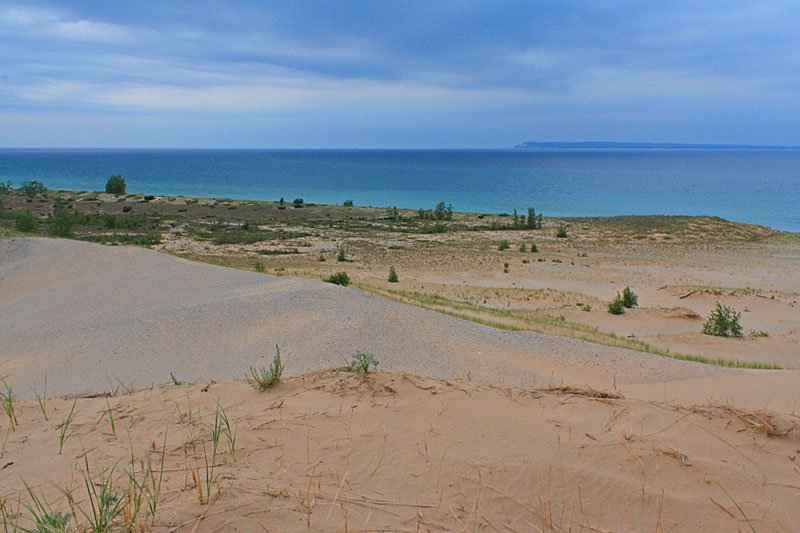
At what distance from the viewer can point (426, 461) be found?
3.60 metres

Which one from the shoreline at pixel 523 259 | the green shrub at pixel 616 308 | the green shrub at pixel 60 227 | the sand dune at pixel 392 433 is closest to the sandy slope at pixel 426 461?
the sand dune at pixel 392 433

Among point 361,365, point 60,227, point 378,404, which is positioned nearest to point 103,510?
point 378,404

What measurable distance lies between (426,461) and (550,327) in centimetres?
776

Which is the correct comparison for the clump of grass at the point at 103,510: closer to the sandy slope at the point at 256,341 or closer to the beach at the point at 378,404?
the beach at the point at 378,404

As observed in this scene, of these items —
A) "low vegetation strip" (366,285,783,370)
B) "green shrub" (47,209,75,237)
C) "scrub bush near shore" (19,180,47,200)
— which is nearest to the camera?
Answer: "low vegetation strip" (366,285,783,370)

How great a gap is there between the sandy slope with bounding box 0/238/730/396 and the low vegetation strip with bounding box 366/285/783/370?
115 cm

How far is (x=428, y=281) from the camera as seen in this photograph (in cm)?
1934

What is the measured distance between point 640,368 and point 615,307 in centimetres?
710

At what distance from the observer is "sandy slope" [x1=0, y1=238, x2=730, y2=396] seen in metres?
6.57

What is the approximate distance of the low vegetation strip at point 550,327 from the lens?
8.52 metres

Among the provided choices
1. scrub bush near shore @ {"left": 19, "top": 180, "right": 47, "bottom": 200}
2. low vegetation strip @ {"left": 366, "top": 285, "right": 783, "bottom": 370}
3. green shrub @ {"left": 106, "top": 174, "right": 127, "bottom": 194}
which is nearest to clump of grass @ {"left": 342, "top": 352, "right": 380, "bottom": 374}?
low vegetation strip @ {"left": 366, "top": 285, "right": 783, "bottom": 370}

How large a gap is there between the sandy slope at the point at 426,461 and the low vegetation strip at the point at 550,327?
452cm

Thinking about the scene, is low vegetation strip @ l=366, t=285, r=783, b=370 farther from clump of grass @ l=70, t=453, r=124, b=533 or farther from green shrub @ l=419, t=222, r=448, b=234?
green shrub @ l=419, t=222, r=448, b=234

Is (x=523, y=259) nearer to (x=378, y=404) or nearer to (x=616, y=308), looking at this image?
(x=616, y=308)
